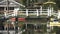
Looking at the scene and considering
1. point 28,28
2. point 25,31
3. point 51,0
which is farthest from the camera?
point 51,0

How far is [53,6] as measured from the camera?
28.5m

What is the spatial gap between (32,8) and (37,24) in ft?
14.8

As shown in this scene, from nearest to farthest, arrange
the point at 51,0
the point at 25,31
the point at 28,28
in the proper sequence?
the point at 25,31, the point at 28,28, the point at 51,0

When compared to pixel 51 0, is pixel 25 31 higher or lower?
lower

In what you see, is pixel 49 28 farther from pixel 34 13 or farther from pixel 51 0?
pixel 51 0

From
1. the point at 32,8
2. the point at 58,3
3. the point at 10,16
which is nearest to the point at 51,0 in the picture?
the point at 58,3

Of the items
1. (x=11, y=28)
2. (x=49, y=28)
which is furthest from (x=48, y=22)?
(x=11, y=28)

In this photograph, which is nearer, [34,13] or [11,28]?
[34,13]

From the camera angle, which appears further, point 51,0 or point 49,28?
point 51,0

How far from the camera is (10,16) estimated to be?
27.2m

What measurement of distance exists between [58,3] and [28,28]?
4296 millimetres

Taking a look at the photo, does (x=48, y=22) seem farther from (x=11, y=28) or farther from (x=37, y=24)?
(x=11, y=28)

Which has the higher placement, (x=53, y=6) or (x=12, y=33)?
(x=53, y=6)

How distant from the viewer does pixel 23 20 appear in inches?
1056
